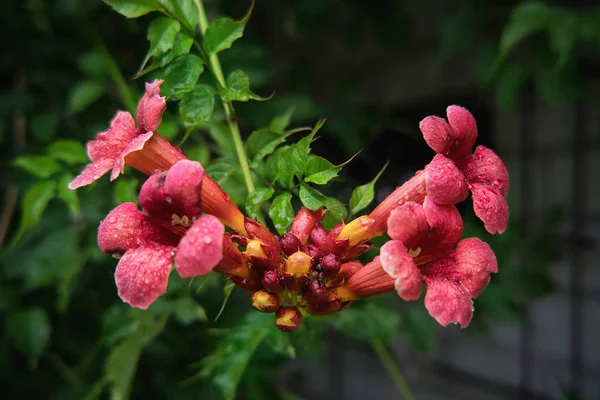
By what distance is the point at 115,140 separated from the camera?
0.88m

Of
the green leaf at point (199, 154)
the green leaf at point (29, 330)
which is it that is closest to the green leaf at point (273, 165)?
the green leaf at point (199, 154)

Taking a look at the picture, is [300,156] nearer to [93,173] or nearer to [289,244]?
[289,244]

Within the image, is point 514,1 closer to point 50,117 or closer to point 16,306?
point 50,117

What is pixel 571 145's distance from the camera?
3035 mm

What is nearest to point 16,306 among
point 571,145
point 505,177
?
point 505,177

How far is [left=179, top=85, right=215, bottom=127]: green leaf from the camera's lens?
0.96 metres

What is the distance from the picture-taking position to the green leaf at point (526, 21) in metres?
1.64

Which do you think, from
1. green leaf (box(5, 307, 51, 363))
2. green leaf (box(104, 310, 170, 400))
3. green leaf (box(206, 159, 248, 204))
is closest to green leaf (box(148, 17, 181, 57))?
green leaf (box(206, 159, 248, 204))

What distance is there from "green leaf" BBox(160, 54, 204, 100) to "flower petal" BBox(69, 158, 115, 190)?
0.14 meters

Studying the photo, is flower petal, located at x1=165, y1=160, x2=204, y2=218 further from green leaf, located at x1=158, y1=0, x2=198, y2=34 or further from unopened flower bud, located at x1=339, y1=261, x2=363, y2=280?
green leaf, located at x1=158, y1=0, x2=198, y2=34

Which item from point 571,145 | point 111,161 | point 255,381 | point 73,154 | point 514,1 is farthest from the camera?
point 571,145

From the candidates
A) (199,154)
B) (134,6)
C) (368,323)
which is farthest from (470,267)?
(368,323)

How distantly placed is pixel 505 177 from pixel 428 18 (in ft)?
8.02

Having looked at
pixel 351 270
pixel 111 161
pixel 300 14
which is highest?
pixel 111 161
